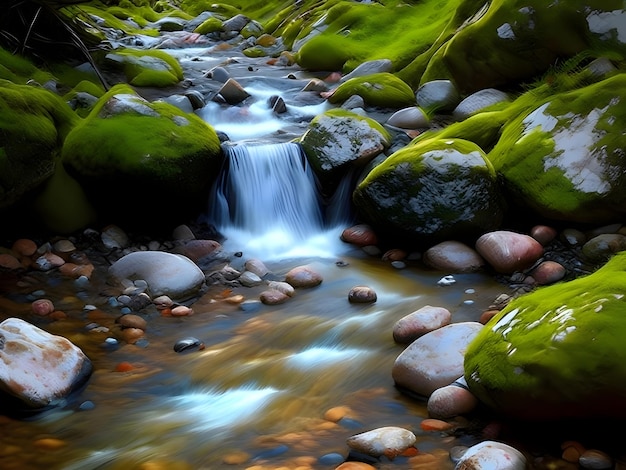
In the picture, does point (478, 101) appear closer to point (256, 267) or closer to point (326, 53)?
point (256, 267)

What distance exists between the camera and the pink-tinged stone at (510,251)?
5.91 m

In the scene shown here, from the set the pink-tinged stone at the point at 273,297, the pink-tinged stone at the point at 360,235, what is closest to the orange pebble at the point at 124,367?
the pink-tinged stone at the point at 273,297

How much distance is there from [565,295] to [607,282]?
0.81 ft

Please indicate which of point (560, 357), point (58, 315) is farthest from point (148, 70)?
point (560, 357)

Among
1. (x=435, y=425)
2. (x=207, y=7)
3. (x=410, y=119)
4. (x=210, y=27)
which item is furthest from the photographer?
(x=207, y=7)

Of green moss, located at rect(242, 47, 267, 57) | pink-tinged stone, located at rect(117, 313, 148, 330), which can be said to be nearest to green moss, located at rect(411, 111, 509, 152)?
pink-tinged stone, located at rect(117, 313, 148, 330)

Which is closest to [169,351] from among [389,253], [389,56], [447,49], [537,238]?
[389,253]

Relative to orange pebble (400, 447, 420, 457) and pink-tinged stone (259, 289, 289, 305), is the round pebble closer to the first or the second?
orange pebble (400, 447, 420, 457)

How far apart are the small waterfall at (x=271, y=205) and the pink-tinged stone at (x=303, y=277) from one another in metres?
0.97

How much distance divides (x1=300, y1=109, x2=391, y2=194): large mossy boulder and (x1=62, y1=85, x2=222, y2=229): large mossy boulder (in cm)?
158

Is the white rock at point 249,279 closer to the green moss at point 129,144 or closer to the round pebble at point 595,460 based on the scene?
the green moss at point 129,144

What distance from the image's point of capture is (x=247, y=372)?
14.8 ft

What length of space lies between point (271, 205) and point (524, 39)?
446cm

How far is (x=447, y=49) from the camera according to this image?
10523mm
